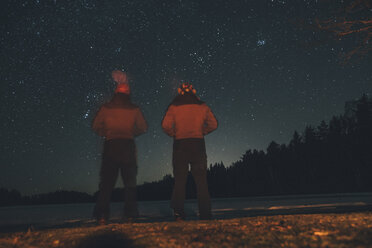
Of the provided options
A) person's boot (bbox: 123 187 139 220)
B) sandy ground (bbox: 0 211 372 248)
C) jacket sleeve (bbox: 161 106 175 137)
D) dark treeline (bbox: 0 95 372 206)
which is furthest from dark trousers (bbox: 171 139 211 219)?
dark treeline (bbox: 0 95 372 206)

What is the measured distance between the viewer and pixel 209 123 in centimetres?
537

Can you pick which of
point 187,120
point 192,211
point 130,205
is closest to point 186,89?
point 187,120

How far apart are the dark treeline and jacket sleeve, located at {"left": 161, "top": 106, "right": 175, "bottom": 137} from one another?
26.8 meters

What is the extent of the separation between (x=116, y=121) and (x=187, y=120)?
140 cm

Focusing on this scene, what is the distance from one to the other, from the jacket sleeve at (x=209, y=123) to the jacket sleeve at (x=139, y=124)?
125 cm

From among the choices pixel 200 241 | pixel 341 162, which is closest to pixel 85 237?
pixel 200 241

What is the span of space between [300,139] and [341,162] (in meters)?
10.4

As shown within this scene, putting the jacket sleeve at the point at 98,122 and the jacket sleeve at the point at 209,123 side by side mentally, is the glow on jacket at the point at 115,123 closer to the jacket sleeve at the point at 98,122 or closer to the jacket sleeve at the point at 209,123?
the jacket sleeve at the point at 98,122

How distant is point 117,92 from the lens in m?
5.50

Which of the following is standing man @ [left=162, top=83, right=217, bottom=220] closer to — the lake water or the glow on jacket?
the glow on jacket

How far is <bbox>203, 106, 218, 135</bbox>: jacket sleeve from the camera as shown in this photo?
534 cm

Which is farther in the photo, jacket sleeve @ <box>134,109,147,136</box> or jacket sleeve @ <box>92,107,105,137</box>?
jacket sleeve @ <box>134,109,147,136</box>

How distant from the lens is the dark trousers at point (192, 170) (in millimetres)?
4863

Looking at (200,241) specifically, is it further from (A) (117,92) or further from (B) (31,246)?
(A) (117,92)
